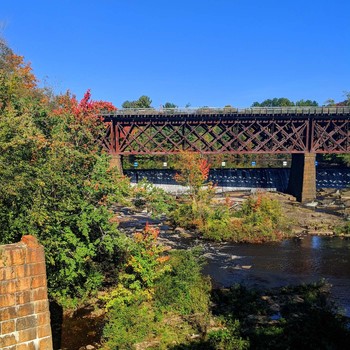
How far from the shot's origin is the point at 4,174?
9.91 meters

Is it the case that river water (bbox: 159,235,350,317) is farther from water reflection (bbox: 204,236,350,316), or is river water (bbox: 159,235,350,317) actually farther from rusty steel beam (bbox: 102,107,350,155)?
rusty steel beam (bbox: 102,107,350,155)

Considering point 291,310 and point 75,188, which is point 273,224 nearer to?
point 291,310

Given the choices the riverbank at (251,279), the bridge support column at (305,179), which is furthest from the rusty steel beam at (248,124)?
the riverbank at (251,279)

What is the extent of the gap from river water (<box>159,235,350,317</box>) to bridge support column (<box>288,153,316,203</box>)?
1546 centimetres

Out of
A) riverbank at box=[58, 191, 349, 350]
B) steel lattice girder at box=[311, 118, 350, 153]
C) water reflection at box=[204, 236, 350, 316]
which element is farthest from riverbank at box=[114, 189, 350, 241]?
steel lattice girder at box=[311, 118, 350, 153]

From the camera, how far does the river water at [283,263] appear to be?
63.0ft

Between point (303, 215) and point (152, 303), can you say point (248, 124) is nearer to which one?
point (303, 215)

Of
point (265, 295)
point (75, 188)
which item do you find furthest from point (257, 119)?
point (75, 188)

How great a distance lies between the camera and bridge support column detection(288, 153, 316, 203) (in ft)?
142

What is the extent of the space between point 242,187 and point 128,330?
40.7 metres

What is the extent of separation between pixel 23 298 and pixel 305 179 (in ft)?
137

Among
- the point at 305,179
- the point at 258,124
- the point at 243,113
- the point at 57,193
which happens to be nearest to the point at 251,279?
the point at 57,193

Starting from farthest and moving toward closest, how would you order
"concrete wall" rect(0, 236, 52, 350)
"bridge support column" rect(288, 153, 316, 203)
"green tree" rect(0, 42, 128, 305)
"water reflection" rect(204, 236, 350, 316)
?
"bridge support column" rect(288, 153, 316, 203) → "water reflection" rect(204, 236, 350, 316) → "green tree" rect(0, 42, 128, 305) → "concrete wall" rect(0, 236, 52, 350)

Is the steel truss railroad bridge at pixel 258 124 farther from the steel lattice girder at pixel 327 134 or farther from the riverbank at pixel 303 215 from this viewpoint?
the riverbank at pixel 303 215
